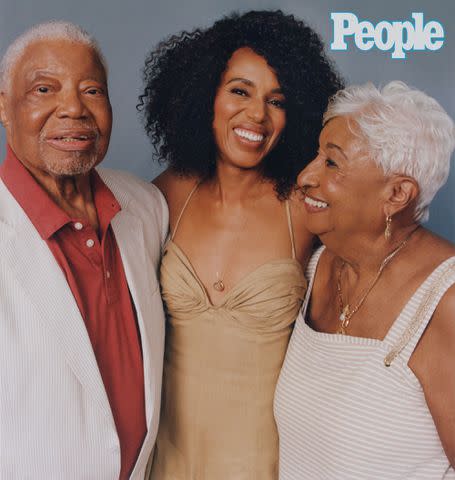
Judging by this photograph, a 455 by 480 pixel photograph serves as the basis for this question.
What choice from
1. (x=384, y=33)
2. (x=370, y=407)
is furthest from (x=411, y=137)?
(x=384, y=33)

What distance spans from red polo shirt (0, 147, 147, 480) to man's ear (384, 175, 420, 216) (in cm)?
68

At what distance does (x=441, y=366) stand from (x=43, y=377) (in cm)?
84

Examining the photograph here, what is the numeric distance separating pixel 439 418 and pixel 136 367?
72 cm

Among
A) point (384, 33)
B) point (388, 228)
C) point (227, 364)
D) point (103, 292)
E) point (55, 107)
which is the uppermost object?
point (384, 33)

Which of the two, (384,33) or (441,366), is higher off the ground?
(384,33)

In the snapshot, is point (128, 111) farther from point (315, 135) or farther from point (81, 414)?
point (81, 414)

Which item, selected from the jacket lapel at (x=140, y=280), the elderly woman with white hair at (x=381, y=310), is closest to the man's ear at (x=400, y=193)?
the elderly woman with white hair at (x=381, y=310)

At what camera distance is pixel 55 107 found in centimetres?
167

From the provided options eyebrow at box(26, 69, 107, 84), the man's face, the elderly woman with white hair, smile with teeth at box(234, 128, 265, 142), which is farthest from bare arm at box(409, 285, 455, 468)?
eyebrow at box(26, 69, 107, 84)

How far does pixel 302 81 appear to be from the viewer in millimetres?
2066

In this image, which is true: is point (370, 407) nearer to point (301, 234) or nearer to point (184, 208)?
point (301, 234)

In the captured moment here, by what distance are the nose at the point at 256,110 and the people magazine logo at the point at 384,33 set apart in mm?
1031

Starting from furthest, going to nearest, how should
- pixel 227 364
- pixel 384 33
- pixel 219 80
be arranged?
pixel 384 33
pixel 219 80
pixel 227 364

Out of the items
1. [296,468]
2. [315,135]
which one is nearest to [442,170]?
[315,135]
